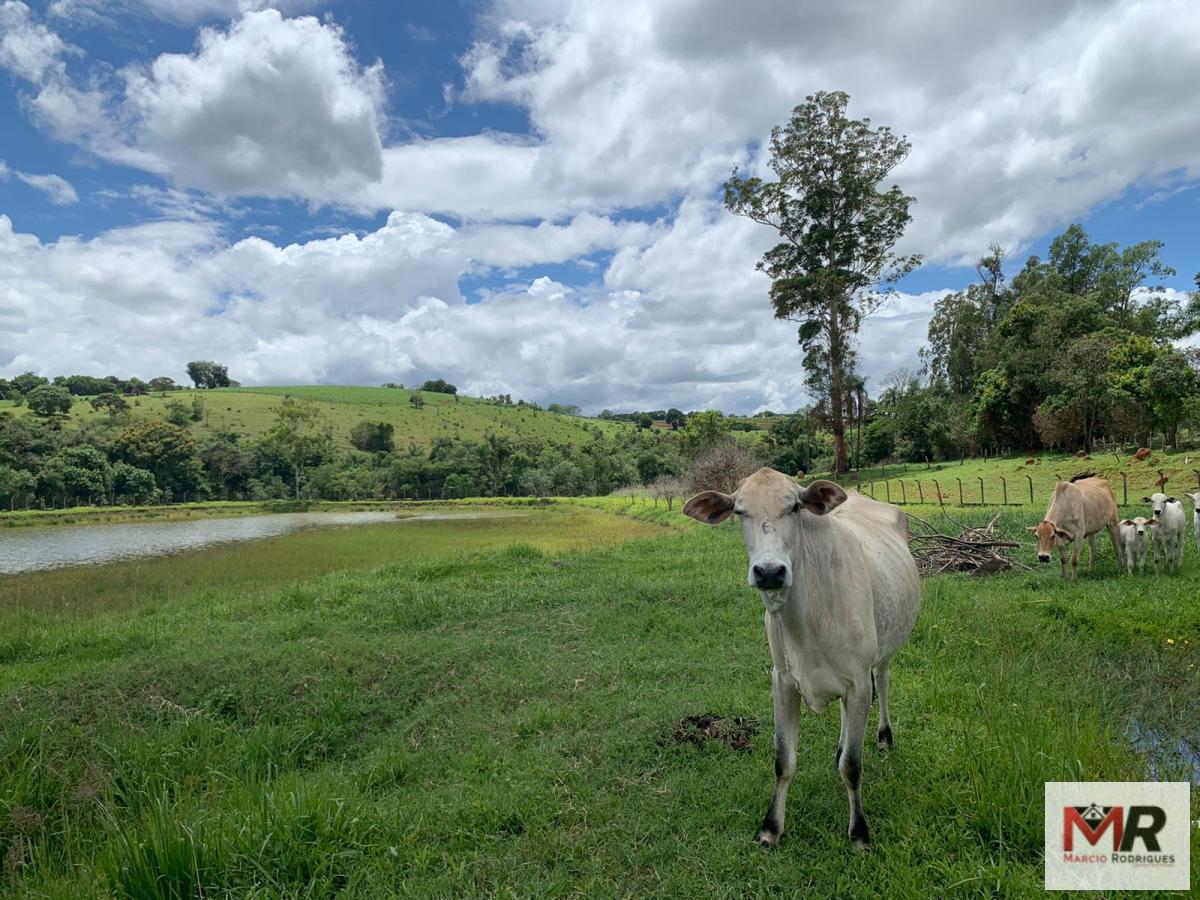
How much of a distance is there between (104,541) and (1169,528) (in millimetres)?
38603

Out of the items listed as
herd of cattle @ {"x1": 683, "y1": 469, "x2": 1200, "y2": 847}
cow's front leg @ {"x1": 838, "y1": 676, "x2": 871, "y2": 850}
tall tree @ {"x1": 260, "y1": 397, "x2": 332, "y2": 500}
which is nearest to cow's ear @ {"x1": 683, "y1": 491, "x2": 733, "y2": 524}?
herd of cattle @ {"x1": 683, "y1": 469, "x2": 1200, "y2": 847}

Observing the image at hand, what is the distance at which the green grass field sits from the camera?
3.54 m

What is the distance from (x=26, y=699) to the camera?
696 centimetres

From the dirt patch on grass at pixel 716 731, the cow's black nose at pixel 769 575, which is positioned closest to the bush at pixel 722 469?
the dirt patch on grass at pixel 716 731

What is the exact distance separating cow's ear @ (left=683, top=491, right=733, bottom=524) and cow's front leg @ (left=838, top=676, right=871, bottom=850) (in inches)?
52.1

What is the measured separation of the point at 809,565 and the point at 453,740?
13.4 ft

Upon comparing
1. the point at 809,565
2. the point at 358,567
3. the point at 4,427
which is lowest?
the point at 358,567

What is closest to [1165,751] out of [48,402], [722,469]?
[722,469]

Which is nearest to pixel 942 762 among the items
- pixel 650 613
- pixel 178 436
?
pixel 650 613

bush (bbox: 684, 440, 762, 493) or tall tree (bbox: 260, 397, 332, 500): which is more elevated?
tall tree (bbox: 260, 397, 332, 500)

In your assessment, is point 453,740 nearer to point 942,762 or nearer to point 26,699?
point 942,762

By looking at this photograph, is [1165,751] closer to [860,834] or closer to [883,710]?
[883,710]

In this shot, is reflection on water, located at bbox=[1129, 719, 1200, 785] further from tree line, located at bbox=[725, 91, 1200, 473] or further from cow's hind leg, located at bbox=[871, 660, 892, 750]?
tree line, located at bbox=[725, 91, 1200, 473]

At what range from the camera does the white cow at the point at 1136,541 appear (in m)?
9.81
